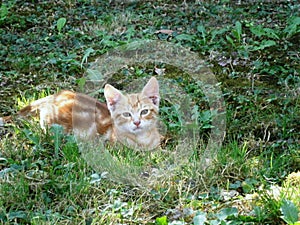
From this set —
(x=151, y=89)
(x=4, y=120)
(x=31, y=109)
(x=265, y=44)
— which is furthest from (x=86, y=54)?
(x=265, y=44)

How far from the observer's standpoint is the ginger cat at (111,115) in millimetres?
4559

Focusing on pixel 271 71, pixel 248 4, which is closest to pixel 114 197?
pixel 271 71

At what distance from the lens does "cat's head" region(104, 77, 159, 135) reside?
457 centimetres

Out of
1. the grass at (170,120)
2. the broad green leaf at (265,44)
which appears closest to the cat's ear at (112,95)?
the grass at (170,120)

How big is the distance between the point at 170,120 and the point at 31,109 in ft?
3.83

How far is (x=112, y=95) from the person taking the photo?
15.2 feet

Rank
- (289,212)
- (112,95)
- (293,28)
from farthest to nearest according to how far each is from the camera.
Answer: (293,28) < (112,95) < (289,212)

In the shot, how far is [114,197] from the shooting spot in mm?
3660

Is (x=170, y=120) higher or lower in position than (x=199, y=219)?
lower

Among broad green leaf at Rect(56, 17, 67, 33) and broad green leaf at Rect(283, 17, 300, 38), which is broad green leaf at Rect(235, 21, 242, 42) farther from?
broad green leaf at Rect(56, 17, 67, 33)

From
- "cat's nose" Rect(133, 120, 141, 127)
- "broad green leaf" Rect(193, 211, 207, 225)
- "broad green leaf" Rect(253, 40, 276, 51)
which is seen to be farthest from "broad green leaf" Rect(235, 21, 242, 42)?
"broad green leaf" Rect(193, 211, 207, 225)

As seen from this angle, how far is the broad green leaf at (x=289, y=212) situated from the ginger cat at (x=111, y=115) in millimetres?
1503

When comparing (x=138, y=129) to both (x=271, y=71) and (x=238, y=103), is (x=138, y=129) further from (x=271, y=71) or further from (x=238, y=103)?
(x=271, y=71)

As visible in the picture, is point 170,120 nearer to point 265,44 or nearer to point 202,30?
point 265,44
